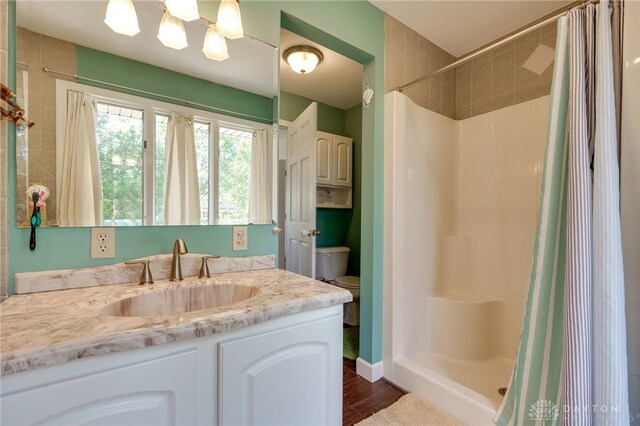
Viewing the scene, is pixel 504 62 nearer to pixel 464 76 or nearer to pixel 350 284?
pixel 464 76

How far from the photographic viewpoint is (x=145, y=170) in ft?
3.83

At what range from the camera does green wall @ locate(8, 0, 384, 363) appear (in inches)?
38.7

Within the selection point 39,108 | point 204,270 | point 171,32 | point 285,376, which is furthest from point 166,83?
point 285,376

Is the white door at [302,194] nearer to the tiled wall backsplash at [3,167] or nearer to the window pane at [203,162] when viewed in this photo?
the window pane at [203,162]

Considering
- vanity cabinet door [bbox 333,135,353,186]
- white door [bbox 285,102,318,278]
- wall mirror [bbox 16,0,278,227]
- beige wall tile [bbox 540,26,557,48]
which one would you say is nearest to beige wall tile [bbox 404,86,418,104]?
white door [bbox 285,102,318,278]

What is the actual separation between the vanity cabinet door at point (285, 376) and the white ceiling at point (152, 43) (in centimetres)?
116

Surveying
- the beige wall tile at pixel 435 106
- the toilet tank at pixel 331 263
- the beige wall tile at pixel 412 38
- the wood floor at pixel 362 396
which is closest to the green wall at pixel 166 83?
the beige wall tile at pixel 412 38

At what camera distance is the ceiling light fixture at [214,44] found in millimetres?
1238

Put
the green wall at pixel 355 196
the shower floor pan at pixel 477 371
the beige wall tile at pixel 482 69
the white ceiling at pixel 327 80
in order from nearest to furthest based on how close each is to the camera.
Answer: the shower floor pan at pixel 477 371
the beige wall tile at pixel 482 69
the white ceiling at pixel 327 80
the green wall at pixel 355 196

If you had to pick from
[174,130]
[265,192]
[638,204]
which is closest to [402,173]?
[265,192]

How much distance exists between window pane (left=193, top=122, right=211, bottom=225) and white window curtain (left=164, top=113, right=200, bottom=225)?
0.02 metres

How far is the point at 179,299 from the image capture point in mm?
1087

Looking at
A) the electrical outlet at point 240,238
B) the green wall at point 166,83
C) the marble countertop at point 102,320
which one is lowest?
the marble countertop at point 102,320

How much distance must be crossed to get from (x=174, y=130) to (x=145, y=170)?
0.22m
